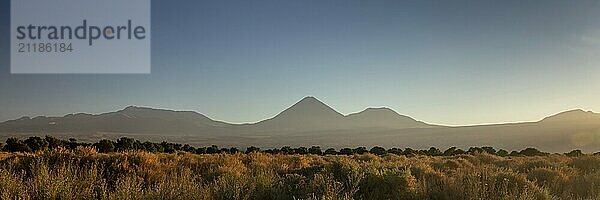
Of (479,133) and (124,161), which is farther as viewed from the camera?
(479,133)

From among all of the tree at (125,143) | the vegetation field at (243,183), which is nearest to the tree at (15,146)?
the tree at (125,143)

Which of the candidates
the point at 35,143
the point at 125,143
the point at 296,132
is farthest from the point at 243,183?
the point at 296,132

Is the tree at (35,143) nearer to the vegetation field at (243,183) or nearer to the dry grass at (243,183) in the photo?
the dry grass at (243,183)

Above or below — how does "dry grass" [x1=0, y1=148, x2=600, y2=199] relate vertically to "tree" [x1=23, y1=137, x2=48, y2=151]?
below

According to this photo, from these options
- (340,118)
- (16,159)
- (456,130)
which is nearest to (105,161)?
A: (16,159)

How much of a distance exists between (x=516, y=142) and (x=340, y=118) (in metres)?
96.0

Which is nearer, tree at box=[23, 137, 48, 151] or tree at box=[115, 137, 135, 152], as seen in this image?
tree at box=[23, 137, 48, 151]

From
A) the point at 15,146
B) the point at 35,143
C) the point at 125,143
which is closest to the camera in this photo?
the point at 15,146

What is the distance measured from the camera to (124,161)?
13.7 meters

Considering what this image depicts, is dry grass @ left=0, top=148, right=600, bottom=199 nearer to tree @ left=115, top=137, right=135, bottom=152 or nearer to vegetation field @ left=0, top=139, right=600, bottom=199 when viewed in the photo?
Answer: vegetation field @ left=0, top=139, right=600, bottom=199

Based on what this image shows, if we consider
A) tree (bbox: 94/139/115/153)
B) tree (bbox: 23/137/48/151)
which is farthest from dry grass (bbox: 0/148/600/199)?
tree (bbox: 23/137/48/151)

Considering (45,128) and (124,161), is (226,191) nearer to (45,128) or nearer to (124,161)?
(124,161)

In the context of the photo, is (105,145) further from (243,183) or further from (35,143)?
(243,183)

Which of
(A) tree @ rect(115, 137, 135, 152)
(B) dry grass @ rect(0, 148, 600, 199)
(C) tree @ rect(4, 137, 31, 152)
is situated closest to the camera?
(B) dry grass @ rect(0, 148, 600, 199)
